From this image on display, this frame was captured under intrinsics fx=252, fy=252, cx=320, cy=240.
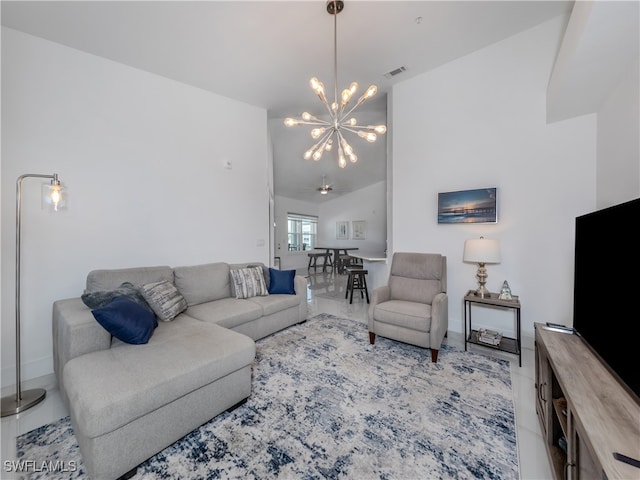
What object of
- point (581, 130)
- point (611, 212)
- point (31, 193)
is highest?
point (581, 130)

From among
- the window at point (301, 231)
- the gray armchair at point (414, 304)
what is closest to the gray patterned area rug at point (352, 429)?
the gray armchair at point (414, 304)

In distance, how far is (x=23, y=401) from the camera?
187 cm

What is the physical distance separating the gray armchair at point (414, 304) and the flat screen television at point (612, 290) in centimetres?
106

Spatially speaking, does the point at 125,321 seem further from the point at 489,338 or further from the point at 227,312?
the point at 489,338

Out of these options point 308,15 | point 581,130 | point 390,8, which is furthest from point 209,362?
point 581,130

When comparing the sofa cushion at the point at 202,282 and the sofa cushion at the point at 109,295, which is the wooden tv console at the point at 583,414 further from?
the sofa cushion at the point at 202,282

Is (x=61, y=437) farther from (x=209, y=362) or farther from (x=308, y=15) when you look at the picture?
(x=308, y=15)

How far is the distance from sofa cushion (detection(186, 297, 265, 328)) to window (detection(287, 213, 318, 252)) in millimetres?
6232

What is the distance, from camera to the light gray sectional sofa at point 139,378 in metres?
1.24

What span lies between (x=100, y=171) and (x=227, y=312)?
197 centimetres

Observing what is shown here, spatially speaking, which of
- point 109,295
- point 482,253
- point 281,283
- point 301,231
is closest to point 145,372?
point 109,295

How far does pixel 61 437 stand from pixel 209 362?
996mm

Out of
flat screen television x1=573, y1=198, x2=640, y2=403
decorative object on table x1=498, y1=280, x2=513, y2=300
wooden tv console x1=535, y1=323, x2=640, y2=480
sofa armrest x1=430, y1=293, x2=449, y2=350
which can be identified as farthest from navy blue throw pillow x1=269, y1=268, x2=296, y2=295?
flat screen television x1=573, y1=198, x2=640, y2=403

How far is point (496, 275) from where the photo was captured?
9.78 ft
